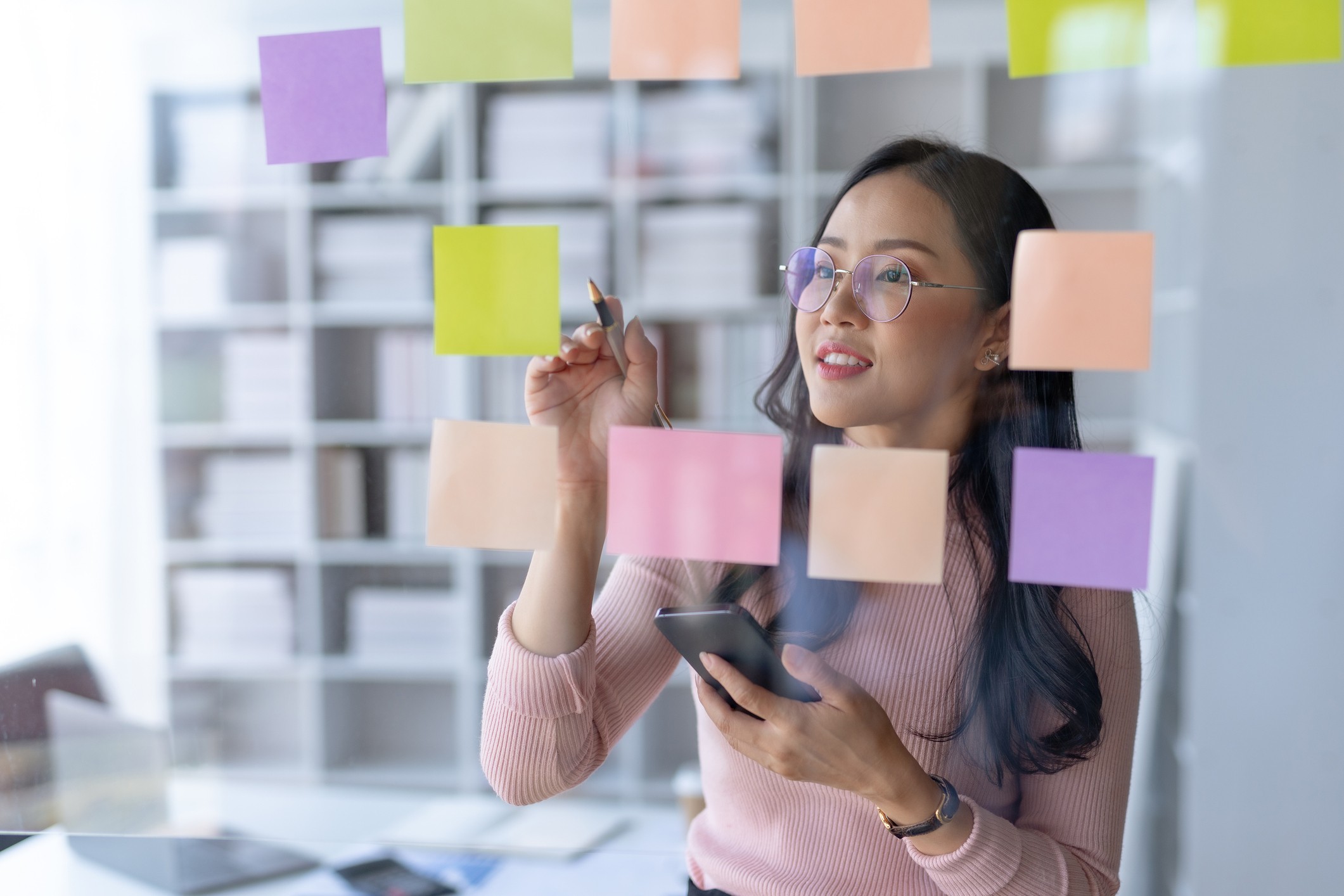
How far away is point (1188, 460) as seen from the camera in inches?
55.8

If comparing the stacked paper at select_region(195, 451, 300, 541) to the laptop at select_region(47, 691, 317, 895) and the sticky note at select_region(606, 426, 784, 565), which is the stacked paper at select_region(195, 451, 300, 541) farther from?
the sticky note at select_region(606, 426, 784, 565)

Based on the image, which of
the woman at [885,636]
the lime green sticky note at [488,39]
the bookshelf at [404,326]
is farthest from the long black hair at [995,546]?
the bookshelf at [404,326]

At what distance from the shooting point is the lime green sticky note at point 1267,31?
60 cm

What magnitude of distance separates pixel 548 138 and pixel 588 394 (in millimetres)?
1563

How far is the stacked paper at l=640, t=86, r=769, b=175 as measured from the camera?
84.4 inches

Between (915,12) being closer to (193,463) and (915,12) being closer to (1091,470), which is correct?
(1091,470)

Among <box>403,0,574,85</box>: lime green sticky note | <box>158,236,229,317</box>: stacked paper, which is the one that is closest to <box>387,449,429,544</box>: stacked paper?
<box>158,236,229,317</box>: stacked paper

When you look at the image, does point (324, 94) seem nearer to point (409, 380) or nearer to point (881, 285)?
point (881, 285)

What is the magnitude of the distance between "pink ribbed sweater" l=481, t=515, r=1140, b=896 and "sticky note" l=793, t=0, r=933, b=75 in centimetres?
34

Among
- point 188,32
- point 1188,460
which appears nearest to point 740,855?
point 1188,460

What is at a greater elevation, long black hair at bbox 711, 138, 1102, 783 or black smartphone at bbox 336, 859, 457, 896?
long black hair at bbox 711, 138, 1102, 783

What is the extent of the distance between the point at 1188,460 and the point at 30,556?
5.28 ft

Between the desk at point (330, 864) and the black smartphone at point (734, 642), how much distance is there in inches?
18.3

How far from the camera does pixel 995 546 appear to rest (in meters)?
0.71
